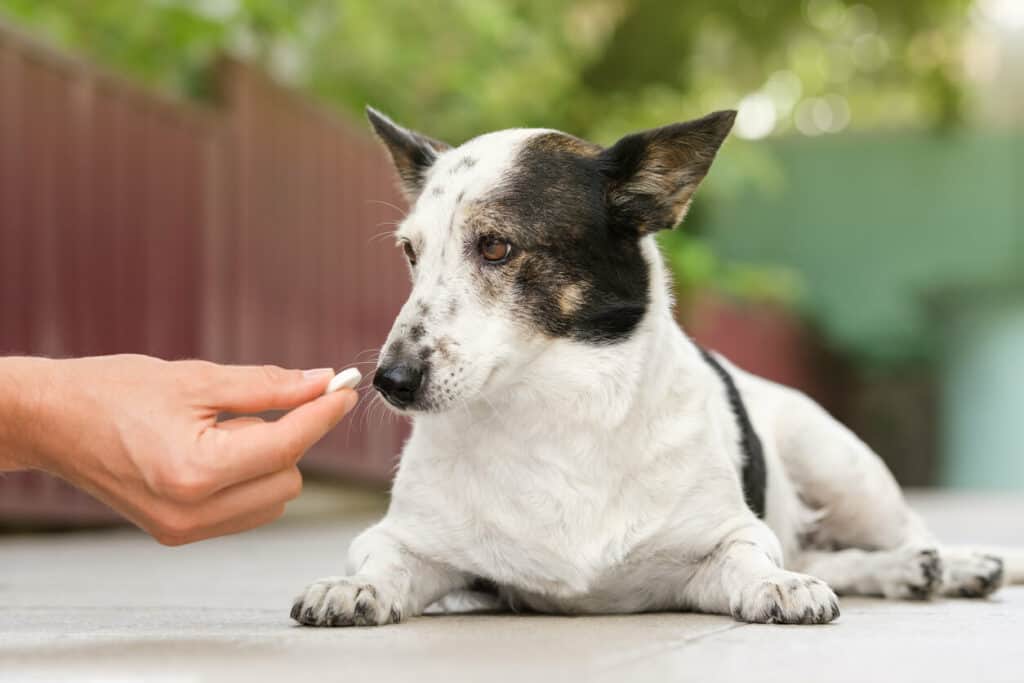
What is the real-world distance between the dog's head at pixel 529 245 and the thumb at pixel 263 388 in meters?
0.38

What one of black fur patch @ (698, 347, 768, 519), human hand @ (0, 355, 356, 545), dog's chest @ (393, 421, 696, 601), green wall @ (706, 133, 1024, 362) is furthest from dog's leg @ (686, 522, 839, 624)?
Result: green wall @ (706, 133, 1024, 362)

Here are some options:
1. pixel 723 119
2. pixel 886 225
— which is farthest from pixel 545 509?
pixel 886 225

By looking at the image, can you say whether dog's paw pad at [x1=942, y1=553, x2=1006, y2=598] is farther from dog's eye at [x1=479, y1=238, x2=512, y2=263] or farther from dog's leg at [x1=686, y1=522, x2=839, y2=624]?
dog's eye at [x1=479, y1=238, x2=512, y2=263]

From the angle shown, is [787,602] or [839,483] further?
[839,483]

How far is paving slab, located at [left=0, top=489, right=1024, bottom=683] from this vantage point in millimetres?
2066

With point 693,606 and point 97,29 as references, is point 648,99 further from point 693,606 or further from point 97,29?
point 693,606

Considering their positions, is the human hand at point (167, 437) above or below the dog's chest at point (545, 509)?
above

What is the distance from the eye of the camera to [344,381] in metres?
2.50

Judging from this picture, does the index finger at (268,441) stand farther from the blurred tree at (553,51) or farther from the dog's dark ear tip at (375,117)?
the blurred tree at (553,51)

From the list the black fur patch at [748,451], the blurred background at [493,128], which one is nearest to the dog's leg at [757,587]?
the black fur patch at [748,451]

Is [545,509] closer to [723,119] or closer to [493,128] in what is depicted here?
[723,119]

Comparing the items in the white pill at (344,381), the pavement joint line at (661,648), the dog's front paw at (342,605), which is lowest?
the dog's front paw at (342,605)

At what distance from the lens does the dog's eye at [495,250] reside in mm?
3061

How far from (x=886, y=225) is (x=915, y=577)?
17.8 meters
